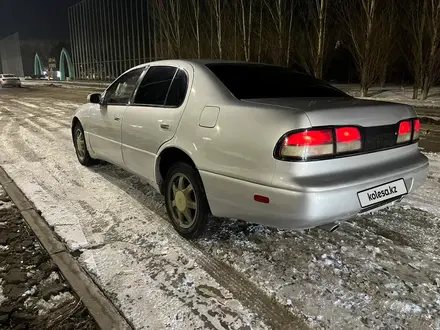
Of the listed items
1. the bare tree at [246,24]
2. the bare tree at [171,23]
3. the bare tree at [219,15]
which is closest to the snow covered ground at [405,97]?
the bare tree at [246,24]

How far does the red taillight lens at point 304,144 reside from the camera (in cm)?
238

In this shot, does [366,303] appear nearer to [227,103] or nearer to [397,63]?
[227,103]

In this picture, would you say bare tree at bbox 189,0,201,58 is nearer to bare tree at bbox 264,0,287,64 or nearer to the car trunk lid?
bare tree at bbox 264,0,287,64

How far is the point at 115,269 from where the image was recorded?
282 centimetres

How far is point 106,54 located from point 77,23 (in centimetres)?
1549

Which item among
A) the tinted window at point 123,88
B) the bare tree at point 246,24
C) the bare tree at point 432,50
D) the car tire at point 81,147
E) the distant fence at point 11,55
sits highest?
the distant fence at point 11,55

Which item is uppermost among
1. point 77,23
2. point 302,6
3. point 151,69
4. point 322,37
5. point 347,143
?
point 77,23

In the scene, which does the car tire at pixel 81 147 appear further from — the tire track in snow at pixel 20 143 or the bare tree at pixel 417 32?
the bare tree at pixel 417 32

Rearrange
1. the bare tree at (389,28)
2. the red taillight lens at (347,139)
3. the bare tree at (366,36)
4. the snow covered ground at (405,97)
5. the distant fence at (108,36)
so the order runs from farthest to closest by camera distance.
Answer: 1. the distant fence at (108,36)
2. the bare tree at (389,28)
3. the bare tree at (366,36)
4. the snow covered ground at (405,97)
5. the red taillight lens at (347,139)

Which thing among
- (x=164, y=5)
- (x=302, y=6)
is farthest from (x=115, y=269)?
(x=164, y=5)

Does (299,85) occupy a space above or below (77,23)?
below

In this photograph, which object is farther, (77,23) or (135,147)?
(77,23)

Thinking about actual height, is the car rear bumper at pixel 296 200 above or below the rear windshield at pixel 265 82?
below

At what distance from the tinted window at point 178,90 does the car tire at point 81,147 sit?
2535mm
